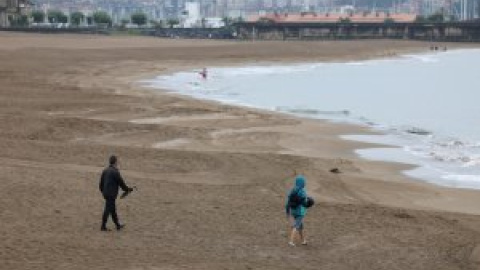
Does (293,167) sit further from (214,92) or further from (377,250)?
(214,92)

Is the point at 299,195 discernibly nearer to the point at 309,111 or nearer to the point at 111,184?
the point at 111,184

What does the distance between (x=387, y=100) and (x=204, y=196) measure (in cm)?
3095

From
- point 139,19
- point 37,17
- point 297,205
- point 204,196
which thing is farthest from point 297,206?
point 139,19

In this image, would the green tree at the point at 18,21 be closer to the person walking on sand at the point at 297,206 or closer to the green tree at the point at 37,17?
the green tree at the point at 37,17

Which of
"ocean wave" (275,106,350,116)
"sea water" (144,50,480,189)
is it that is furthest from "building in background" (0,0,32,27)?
"ocean wave" (275,106,350,116)

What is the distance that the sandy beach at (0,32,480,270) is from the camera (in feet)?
38.5

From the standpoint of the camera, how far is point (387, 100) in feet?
149

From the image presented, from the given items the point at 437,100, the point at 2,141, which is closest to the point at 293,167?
the point at 2,141

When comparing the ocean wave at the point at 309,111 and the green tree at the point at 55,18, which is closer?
the ocean wave at the point at 309,111

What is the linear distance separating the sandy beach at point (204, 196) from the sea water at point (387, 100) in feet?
4.67

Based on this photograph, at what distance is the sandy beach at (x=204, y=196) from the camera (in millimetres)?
11727

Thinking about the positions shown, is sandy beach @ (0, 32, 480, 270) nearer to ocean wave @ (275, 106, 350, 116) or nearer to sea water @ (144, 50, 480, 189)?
sea water @ (144, 50, 480, 189)

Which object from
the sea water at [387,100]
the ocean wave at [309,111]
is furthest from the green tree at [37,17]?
the ocean wave at [309,111]

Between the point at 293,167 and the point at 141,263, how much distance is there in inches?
363
